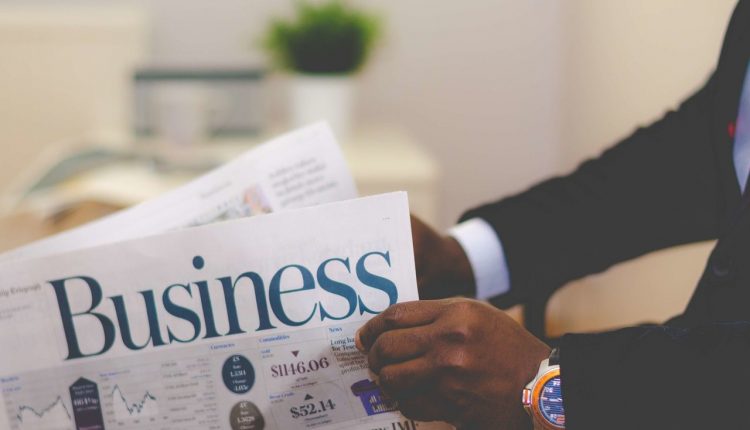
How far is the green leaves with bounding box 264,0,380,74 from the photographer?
179 cm

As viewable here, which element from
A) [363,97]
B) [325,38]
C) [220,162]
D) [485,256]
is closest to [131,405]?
[485,256]

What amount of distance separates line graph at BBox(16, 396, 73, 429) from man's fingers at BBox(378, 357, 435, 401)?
241mm

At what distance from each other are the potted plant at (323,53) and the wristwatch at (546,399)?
1.38 meters

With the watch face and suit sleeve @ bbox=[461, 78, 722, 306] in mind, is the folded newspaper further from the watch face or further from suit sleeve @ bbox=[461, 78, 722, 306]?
suit sleeve @ bbox=[461, 78, 722, 306]

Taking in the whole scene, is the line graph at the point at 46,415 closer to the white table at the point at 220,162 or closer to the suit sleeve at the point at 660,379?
the suit sleeve at the point at 660,379

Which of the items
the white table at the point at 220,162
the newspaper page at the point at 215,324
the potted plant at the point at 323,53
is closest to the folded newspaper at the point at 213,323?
the newspaper page at the point at 215,324

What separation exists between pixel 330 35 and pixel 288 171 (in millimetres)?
1149

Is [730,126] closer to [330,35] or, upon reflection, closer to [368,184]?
[368,184]

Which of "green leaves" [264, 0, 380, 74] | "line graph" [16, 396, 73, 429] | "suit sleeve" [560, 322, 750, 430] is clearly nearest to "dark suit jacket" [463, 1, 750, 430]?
"suit sleeve" [560, 322, 750, 430]

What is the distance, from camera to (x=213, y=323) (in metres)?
0.57

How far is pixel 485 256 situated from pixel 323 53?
3.48ft

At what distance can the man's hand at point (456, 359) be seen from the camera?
0.51 m

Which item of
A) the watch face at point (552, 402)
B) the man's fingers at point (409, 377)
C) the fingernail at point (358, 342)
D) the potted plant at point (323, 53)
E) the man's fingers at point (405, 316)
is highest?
the potted plant at point (323, 53)

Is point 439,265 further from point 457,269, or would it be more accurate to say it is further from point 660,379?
point 660,379
